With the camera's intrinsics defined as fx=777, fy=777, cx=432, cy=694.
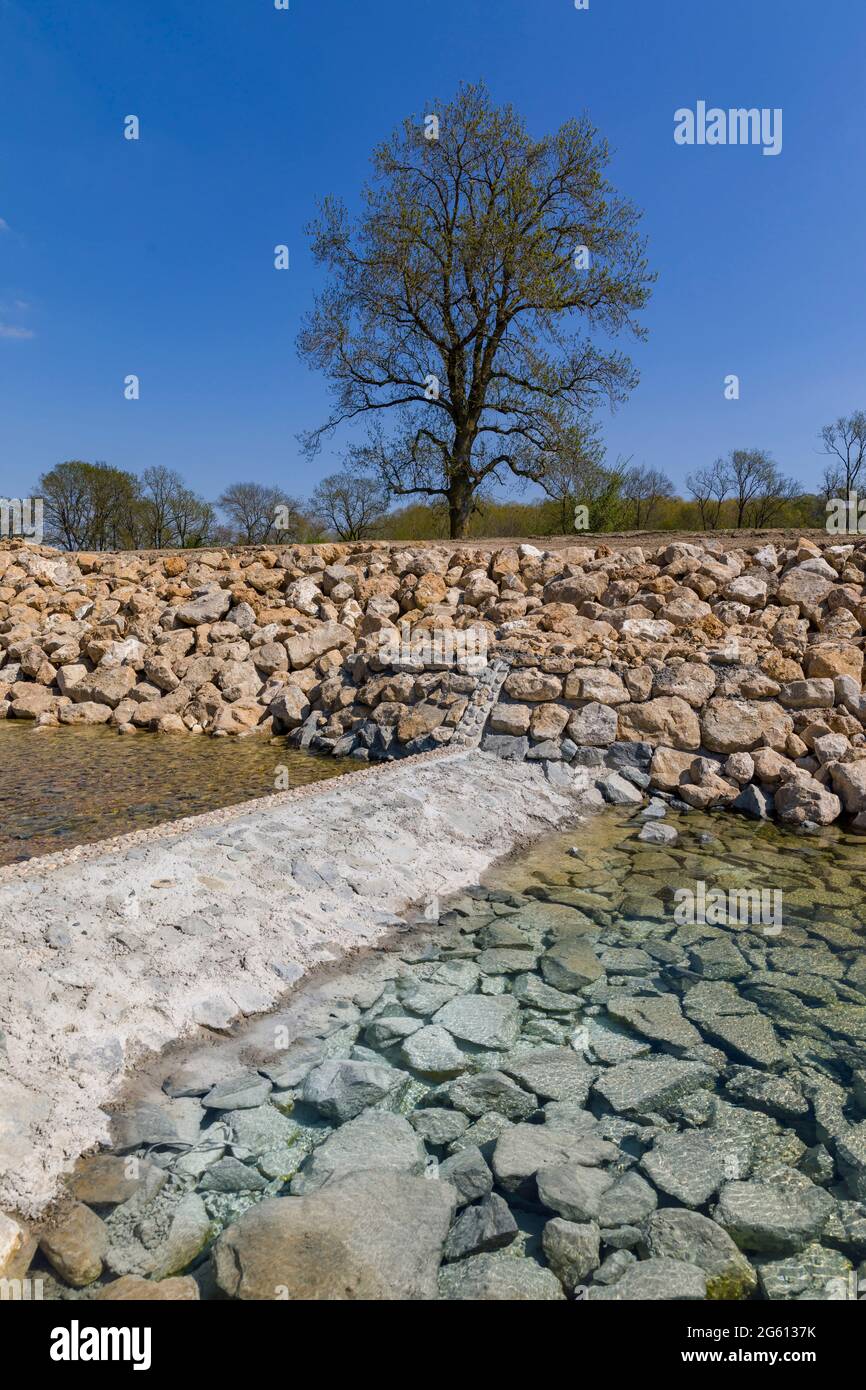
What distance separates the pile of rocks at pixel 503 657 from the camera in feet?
23.9

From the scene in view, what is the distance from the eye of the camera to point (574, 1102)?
2.84 m

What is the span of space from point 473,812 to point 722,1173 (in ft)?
11.3

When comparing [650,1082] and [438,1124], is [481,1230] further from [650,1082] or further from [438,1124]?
[650,1082]

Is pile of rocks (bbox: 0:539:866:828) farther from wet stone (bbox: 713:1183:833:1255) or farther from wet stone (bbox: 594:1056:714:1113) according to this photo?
wet stone (bbox: 713:1183:833:1255)

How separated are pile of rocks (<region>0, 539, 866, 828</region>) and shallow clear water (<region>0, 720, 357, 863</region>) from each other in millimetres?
599

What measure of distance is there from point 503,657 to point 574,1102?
6060 millimetres

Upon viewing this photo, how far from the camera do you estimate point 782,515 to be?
33.2m
